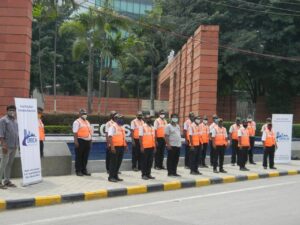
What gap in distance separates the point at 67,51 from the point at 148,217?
5098 cm

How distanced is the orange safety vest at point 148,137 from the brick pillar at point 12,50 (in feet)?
12.4

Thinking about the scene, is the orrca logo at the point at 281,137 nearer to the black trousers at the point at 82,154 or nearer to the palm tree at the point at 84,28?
the black trousers at the point at 82,154

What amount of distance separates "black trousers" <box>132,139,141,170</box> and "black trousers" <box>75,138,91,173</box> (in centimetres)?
192

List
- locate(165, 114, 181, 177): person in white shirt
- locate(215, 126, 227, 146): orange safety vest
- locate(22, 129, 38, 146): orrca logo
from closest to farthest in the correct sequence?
locate(22, 129, 38, 146): orrca logo < locate(165, 114, 181, 177): person in white shirt < locate(215, 126, 227, 146): orange safety vest

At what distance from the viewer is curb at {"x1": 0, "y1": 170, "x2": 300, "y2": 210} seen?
10.8 metres

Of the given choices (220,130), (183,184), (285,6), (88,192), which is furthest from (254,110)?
(88,192)

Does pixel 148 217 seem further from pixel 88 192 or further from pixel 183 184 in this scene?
pixel 183 184

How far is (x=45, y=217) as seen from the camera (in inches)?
380

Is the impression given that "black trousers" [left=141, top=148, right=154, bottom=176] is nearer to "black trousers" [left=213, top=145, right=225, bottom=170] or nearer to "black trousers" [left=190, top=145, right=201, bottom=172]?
"black trousers" [left=190, top=145, right=201, bottom=172]

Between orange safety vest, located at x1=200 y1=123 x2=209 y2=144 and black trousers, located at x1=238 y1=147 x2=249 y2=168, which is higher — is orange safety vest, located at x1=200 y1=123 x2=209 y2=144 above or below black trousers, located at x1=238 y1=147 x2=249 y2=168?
above

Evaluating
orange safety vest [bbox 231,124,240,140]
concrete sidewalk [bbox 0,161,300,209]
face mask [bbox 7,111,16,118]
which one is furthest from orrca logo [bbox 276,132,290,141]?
face mask [bbox 7,111,16,118]

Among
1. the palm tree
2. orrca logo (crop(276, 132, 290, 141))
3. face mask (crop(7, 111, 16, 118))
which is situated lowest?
orrca logo (crop(276, 132, 290, 141))

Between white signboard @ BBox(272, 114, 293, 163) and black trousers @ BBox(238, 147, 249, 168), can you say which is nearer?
black trousers @ BBox(238, 147, 249, 168)

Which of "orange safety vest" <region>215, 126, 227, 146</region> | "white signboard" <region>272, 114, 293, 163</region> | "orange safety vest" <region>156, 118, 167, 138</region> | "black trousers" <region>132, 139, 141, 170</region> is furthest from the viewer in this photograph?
"white signboard" <region>272, 114, 293, 163</region>
